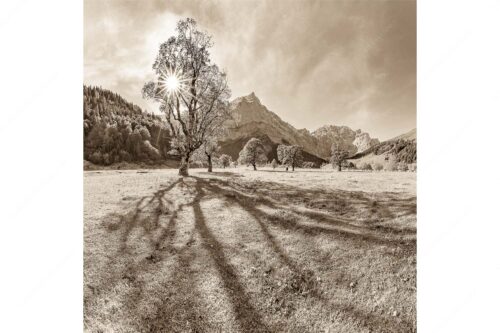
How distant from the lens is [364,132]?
10492 millimetres

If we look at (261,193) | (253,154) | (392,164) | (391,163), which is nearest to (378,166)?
(392,164)

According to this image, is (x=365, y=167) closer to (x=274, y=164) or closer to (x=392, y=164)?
(x=392, y=164)

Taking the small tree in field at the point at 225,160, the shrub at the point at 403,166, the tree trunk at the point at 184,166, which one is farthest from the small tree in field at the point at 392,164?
the small tree in field at the point at 225,160

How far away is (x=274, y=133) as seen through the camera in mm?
16547

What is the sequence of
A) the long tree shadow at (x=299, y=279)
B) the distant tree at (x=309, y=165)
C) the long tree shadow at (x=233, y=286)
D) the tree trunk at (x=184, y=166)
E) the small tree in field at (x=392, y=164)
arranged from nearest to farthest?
the long tree shadow at (x=299, y=279), the long tree shadow at (x=233, y=286), the small tree in field at (x=392, y=164), the tree trunk at (x=184, y=166), the distant tree at (x=309, y=165)

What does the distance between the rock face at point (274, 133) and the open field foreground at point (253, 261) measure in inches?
112

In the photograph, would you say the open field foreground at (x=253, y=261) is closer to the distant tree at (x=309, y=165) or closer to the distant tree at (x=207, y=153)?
the distant tree at (x=207, y=153)

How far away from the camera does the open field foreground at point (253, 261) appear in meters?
5.67

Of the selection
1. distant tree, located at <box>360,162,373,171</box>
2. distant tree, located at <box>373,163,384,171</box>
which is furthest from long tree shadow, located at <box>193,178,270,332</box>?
distant tree, located at <box>360,162,373,171</box>

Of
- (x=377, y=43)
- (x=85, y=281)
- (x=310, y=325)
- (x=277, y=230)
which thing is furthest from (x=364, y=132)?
(x=85, y=281)

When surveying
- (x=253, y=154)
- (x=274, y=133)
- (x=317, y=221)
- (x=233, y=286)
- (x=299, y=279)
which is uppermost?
(x=274, y=133)

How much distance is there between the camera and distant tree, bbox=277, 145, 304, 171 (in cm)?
2031

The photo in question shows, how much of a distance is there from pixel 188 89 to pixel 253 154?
11.9 m

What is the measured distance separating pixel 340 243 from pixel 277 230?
2.24m
